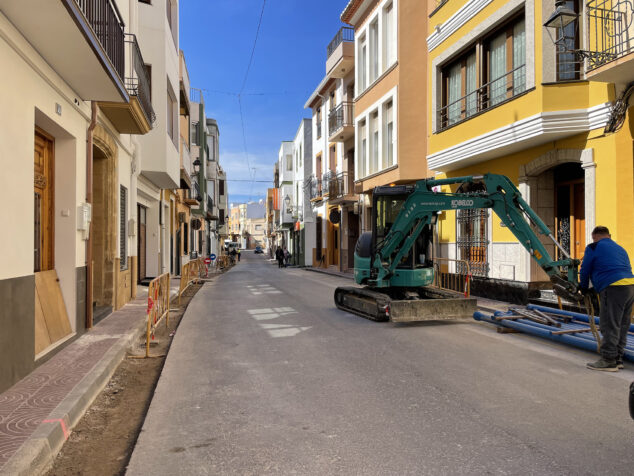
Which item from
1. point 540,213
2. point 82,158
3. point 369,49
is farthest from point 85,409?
point 369,49

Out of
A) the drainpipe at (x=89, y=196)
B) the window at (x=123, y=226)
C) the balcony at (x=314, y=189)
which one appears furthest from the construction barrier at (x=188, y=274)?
the balcony at (x=314, y=189)

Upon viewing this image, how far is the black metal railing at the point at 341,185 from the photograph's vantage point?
28252 mm

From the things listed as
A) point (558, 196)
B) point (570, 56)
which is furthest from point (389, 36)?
point (558, 196)

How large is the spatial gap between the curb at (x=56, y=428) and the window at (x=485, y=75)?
10.5 m

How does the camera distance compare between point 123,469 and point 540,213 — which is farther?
point 540,213

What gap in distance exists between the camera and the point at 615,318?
241 inches

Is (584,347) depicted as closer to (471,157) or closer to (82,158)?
(471,157)

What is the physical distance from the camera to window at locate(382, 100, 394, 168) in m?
20.0

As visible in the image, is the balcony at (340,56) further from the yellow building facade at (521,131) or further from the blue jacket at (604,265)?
the blue jacket at (604,265)

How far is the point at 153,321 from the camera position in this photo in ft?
29.7

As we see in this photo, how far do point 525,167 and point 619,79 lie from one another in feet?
10.6

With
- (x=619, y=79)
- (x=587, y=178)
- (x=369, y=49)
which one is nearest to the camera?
(x=619, y=79)

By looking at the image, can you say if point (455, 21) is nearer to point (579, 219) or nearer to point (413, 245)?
point (579, 219)

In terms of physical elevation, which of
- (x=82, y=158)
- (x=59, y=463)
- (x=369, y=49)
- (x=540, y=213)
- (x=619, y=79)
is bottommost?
(x=59, y=463)
